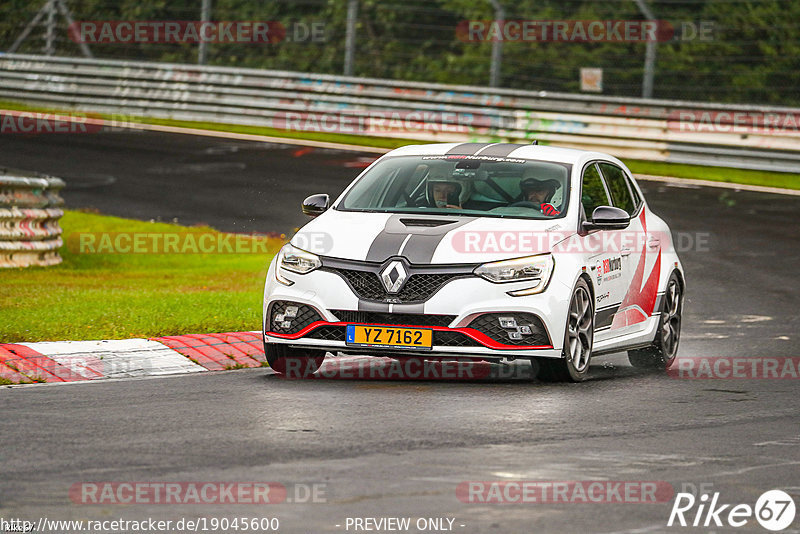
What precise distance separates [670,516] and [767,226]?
1543 cm

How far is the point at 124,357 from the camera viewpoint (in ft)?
35.5

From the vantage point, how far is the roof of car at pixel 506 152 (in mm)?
11570

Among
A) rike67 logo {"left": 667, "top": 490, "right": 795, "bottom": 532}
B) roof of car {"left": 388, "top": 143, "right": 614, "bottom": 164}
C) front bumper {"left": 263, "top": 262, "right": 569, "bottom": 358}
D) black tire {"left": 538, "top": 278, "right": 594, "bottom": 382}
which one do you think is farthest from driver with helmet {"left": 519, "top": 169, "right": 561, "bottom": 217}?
rike67 logo {"left": 667, "top": 490, "right": 795, "bottom": 532}

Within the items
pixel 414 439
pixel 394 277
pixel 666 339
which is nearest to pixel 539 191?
pixel 394 277

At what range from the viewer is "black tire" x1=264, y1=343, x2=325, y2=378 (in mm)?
10633

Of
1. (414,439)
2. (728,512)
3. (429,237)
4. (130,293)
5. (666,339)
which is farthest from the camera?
(130,293)

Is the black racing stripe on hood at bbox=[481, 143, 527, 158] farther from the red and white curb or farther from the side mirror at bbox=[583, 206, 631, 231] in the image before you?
the red and white curb

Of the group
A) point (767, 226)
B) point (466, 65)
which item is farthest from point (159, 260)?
point (466, 65)

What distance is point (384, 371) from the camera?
11.2 m

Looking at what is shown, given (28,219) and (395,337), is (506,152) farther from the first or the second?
(28,219)

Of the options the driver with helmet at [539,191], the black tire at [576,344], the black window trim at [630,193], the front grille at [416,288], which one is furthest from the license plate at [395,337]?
the black window trim at [630,193]

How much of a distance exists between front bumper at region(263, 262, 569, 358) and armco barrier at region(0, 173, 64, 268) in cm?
802

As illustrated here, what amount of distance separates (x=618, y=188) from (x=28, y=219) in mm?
7984

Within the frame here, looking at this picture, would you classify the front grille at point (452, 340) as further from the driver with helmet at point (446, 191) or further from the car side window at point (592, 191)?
the car side window at point (592, 191)
